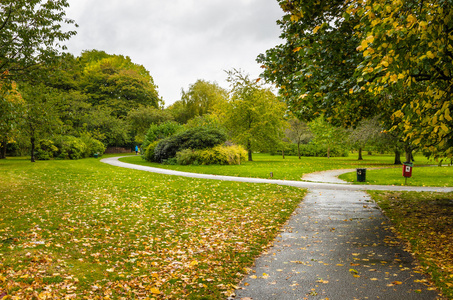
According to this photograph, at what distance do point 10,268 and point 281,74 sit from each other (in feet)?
25.2

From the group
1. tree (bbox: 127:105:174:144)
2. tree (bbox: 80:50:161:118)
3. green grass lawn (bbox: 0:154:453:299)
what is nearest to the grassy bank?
green grass lawn (bbox: 0:154:453:299)

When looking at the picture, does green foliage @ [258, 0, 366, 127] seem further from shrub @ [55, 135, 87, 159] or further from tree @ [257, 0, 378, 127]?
shrub @ [55, 135, 87, 159]

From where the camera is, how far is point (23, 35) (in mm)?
10039

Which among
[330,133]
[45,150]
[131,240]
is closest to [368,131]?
[330,133]

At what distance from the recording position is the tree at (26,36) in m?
9.90

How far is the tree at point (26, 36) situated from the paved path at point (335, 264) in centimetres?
1022

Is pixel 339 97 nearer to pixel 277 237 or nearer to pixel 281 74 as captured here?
pixel 281 74

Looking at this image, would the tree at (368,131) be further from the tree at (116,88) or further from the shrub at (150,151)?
the tree at (116,88)

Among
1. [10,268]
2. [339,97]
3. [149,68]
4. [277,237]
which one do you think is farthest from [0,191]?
[149,68]

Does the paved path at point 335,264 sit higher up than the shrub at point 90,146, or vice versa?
the shrub at point 90,146

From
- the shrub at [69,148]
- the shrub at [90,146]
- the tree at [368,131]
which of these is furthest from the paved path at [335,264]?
the shrub at [90,146]

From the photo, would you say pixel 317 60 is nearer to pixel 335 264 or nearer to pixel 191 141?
pixel 335 264

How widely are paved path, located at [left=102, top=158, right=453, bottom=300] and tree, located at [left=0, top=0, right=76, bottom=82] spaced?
10220 mm

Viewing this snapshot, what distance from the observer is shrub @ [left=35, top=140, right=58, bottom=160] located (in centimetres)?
2927
